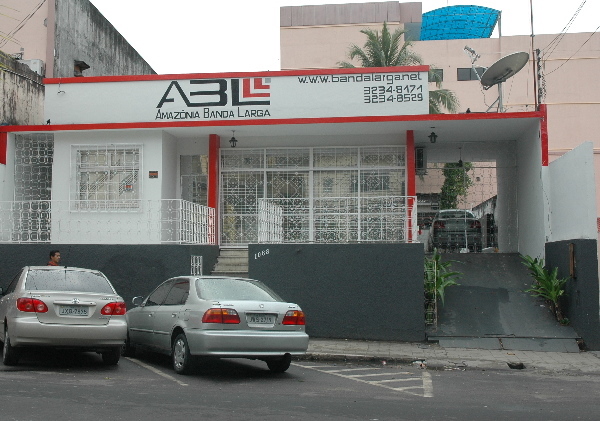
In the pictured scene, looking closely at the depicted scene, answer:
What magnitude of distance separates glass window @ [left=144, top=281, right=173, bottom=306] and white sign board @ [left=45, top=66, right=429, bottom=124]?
20.6 feet

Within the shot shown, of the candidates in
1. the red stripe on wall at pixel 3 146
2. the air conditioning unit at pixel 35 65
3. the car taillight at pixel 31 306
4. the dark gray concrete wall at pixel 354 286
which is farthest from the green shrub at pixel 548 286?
the air conditioning unit at pixel 35 65

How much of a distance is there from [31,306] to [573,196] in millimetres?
9320

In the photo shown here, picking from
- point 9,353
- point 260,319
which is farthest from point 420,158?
point 9,353

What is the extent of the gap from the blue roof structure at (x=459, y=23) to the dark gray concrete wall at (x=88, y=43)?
25.3m

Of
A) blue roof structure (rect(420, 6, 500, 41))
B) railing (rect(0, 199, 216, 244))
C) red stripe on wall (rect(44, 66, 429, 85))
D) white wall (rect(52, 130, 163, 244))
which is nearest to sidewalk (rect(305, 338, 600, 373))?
railing (rect(0, 199, 216, 244))

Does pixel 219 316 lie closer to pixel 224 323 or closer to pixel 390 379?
pixel 224 323

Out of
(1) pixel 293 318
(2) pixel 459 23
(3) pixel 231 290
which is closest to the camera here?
(1) pixel 293 318

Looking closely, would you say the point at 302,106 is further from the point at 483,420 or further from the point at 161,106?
the point at 483,420

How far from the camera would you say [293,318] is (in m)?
9.32

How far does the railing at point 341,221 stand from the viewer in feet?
46.5

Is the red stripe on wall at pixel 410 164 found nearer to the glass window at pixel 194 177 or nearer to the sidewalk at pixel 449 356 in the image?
the sidewalk at pixel 449 356

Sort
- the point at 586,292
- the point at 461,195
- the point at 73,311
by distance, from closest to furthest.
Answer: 1. the point at 73,311
2. the point at 586,292
3. the point at 461,195

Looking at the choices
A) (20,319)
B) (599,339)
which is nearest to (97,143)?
(20,319)

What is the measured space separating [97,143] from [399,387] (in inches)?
395
